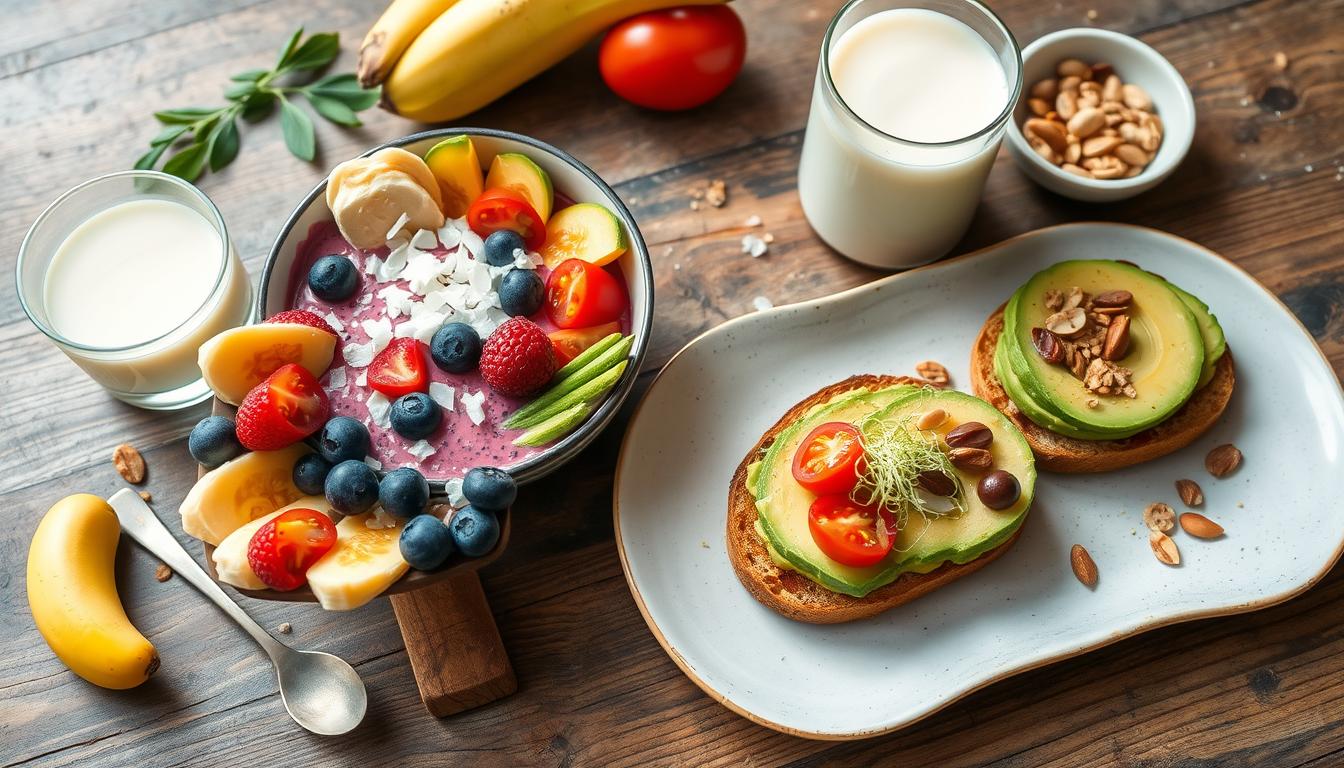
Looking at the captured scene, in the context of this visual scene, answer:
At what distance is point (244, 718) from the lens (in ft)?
7.06

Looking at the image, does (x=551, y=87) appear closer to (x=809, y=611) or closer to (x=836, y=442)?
(x=836, y=442)

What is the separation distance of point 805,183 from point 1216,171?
1.06m

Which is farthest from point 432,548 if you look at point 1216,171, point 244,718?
point 1216,171

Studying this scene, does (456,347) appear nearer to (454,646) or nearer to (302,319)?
(302,319)

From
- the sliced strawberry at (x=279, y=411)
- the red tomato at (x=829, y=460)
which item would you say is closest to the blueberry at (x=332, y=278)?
the sliced strawberry at (x=279, y=411)

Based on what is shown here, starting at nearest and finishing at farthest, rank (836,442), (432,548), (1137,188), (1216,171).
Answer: (432,548), (836,442), (1137,188), (1216,171)

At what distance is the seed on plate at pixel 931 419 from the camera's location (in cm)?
209

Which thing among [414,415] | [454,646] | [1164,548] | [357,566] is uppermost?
[414,415]

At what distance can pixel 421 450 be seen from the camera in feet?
6.64

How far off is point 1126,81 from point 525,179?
1.53 m

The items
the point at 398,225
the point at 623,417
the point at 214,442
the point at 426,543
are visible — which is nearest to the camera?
the point at 426,543

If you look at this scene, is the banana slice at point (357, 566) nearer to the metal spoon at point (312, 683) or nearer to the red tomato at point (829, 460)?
the metal spoon at point (312, 683)

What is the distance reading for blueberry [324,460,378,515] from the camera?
6.23ft

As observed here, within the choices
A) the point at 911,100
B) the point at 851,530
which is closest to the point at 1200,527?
the point at 851,530
